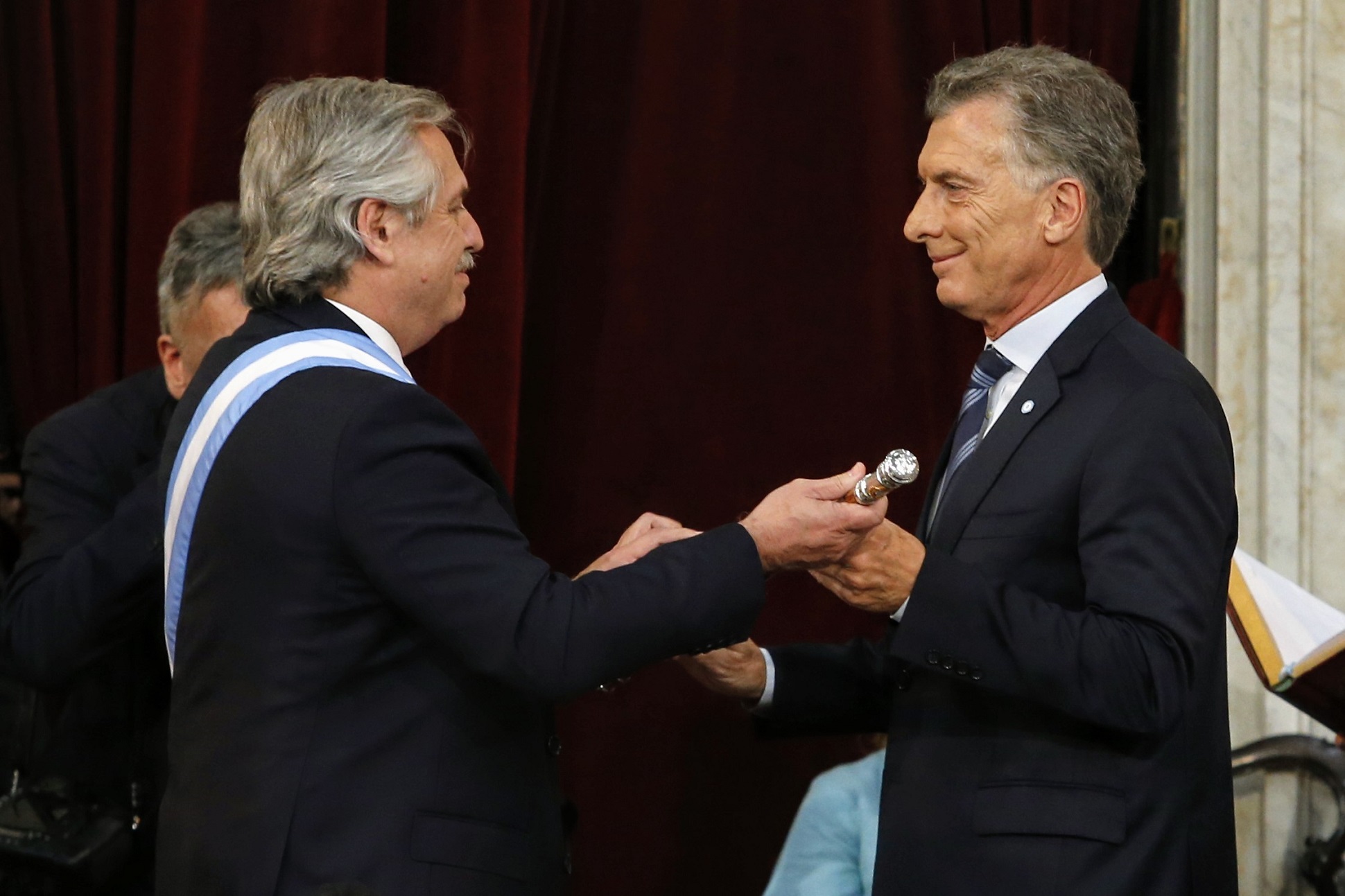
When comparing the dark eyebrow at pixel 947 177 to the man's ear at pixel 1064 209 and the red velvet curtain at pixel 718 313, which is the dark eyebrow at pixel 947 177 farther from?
the red velvet curtain at pixel 718 313

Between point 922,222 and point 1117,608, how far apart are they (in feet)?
1.95

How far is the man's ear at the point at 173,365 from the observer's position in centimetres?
250

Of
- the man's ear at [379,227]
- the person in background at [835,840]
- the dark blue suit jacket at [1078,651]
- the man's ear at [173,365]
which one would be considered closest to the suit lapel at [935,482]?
the dark blue suit jacket at [1078,651]

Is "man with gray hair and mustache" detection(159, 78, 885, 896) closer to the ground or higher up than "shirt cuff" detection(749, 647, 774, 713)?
higher up

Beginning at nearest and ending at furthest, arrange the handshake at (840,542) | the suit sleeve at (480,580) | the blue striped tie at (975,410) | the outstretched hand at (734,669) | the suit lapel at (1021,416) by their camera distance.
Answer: the suit sleeve at (480,580), the handshake at (840,542), the suit lapel at (1021,416), the blue striped tie at (975,410), the outstretched hand at (734,669)

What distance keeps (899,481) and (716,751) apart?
1.66 metres

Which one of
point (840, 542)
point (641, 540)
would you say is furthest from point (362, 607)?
point (840, 542)

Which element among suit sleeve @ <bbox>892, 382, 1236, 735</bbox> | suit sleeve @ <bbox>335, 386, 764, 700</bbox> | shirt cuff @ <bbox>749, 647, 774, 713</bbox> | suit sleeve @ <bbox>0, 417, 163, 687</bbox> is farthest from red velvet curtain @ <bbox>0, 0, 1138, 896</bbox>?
suit sleeve @ <bbox>892, 382, 1236, 735</bbox>

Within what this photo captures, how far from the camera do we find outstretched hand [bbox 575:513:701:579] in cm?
185

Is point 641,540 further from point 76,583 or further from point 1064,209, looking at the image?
point 76,583

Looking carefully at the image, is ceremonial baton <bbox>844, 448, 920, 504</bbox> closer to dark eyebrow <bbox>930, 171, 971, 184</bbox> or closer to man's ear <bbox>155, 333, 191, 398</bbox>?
dark eyebrow <bbox>930, 171, 971, 184</bbox>

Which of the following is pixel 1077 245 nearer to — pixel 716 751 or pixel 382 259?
pixel 382 259

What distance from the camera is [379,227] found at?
1.77m

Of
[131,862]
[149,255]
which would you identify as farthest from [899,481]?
[149,255]
